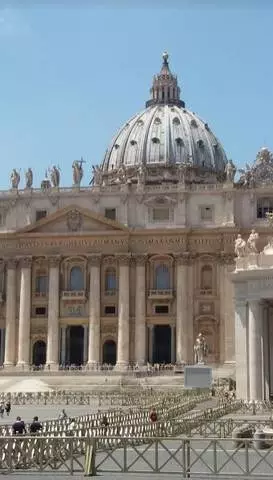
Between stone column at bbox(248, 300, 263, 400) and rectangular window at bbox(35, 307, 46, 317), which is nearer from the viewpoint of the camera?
stone column at bbox(248, 300, 263, 400)

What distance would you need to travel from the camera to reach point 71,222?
86.1 metres

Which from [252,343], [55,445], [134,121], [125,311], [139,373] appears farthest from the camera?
[134,121]

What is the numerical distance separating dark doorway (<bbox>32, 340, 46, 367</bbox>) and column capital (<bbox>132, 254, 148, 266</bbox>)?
11814 millimetres

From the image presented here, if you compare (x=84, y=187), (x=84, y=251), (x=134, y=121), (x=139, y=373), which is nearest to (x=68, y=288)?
(x=84, y=251)

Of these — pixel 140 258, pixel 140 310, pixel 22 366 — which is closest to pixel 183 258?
pixel 140 258

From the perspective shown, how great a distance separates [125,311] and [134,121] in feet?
172

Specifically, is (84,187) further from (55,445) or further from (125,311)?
(55,445)

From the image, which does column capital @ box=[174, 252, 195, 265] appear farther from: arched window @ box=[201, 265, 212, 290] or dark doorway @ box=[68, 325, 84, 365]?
dark doorway @ box=[68, 325, 84, 365]

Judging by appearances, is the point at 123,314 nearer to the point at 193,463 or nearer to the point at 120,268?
the point at 120,268

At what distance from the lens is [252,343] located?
3669 cm

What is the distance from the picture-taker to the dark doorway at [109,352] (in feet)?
282

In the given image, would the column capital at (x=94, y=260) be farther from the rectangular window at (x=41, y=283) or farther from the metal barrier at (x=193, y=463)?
the metal barrier at (x=193, y=463)

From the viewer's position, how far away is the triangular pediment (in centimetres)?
8550

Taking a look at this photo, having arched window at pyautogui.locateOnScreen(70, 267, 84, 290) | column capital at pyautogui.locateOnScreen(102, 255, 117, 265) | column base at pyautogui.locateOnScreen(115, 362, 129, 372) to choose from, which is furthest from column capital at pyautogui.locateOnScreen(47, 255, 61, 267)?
column base at pyautogui.locateOnScreen(115, 362, 129, 372)
